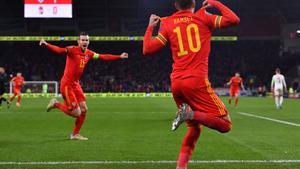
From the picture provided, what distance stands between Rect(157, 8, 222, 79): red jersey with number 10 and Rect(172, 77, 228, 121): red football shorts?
0.09m

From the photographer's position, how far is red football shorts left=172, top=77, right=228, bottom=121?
5922 mm

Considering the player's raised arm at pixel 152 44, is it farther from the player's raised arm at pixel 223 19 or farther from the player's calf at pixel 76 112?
the player's calf at pixel 76 112

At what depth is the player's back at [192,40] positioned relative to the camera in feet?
19.7

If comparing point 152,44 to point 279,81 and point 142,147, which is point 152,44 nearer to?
point 142,147

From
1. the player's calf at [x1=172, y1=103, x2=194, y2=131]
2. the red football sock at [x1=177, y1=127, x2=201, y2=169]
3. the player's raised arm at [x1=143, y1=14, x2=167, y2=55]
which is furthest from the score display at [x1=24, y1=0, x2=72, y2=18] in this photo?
the player's calf at [x1=172, y1=103, x2=194, y2=131]

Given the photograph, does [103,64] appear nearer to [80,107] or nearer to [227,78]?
[227,78]

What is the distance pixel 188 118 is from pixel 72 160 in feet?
9.04

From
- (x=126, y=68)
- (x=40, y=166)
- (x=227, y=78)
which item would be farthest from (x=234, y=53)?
(x=40, y=166)

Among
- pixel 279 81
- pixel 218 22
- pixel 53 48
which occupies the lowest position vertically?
pixel 279 81

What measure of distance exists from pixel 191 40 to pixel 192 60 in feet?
0.84

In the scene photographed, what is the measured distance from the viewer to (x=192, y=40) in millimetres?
6012

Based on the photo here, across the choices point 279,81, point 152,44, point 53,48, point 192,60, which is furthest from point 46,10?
point 192,60

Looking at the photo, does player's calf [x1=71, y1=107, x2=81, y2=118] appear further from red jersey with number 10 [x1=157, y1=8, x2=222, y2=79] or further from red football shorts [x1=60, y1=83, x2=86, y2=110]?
red jersey with number 10 [x1=157, y1=8, x2=222, y2=79]

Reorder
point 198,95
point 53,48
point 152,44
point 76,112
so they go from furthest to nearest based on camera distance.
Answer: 1. point 76,112
2. point 53,48
3. point 152,44
4. point 198,95
